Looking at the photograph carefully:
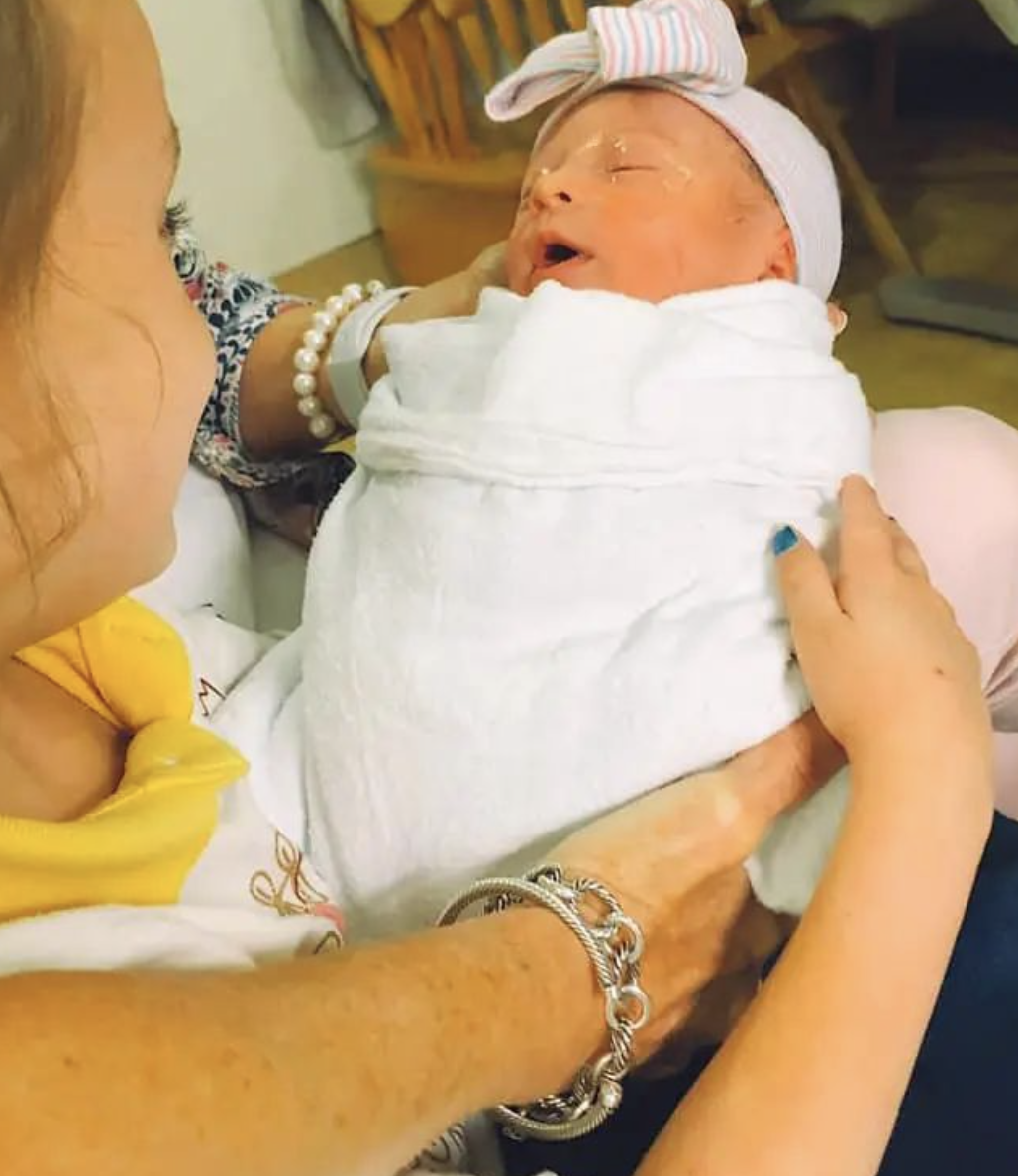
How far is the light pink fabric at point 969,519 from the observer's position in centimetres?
103

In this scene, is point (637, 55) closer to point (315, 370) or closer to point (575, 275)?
point (575, 275)

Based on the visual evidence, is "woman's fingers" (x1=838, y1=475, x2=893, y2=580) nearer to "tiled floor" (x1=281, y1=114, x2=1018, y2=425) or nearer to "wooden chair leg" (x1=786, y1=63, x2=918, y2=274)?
"tiled floor" (x1=281, y1=114, x2=1018, y2=425)

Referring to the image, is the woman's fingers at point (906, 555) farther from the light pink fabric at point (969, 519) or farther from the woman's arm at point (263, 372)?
the woman's arm at point (263, 372)

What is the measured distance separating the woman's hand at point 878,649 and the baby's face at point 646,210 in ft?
0.88

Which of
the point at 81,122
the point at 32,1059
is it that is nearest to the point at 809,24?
the point at 81,122

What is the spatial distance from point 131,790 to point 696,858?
0.30 meters

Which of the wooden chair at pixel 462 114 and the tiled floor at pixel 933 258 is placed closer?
the tiled floor at pixel 933 258

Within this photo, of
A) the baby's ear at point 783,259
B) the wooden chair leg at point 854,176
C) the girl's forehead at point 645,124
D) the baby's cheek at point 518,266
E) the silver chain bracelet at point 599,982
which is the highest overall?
the girl's forehead at point 645,124

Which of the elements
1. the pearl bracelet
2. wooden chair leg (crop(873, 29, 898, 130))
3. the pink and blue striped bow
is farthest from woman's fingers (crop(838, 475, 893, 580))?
wooden chair leg (crop(873, 29, 898, 130))

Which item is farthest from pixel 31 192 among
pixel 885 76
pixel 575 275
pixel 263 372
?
pixel 885 76

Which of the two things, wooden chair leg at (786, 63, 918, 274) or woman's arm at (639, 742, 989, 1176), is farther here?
wooden chair leg at (786, 63, 918, 274)

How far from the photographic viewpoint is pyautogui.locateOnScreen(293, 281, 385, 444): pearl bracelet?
118cm

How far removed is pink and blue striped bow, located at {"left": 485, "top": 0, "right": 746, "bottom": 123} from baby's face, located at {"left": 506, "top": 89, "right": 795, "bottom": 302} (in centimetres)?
3

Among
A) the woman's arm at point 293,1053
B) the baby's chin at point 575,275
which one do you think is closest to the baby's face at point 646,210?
the baby's chin at point 575,275
